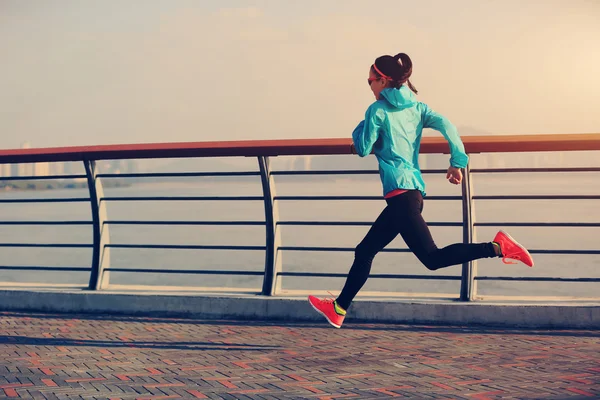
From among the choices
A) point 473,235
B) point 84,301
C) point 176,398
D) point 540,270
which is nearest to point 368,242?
point 473,235

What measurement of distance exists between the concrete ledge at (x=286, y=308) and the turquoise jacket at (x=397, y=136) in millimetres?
1419

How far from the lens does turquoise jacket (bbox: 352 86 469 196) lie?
4945mm

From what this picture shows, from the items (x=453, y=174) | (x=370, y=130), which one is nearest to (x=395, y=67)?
(x=370, y=130)

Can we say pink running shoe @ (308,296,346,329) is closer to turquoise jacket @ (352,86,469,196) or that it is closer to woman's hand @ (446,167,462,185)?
turquoise jacket @ (352,86,469,196)

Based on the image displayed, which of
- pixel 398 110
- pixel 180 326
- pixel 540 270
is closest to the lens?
pixel 398 110

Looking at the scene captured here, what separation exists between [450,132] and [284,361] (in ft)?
5.47

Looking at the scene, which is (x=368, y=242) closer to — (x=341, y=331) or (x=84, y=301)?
(x=341, y=331)

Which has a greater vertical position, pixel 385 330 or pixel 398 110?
pixel 398 110

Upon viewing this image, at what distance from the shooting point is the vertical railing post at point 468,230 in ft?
19.8

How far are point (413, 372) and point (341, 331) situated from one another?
1.39m

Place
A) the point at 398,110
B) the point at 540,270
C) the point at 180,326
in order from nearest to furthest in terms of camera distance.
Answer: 1. the point at 398,110
2. the point at 180,326
3. the point at 540,270

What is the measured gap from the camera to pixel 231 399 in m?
4.03

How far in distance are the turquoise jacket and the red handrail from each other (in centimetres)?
44

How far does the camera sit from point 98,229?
23.0 feet
